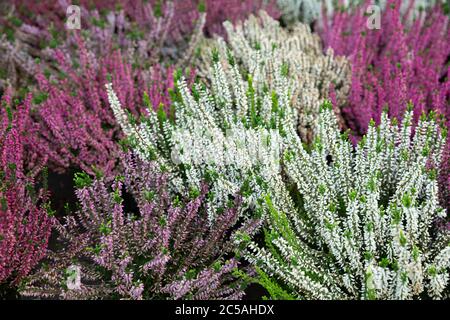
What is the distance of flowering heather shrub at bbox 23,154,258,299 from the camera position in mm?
1807

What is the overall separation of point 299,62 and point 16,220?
1.80 m

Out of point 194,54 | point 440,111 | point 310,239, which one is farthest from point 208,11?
point 310,239

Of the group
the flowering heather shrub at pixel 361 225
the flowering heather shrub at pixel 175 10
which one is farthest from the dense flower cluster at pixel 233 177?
the flowering heather shrub at pixel 175 10

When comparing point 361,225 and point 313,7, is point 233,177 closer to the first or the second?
point 361,225

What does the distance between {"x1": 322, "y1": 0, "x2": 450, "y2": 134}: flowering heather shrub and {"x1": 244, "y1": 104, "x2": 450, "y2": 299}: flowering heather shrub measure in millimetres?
448

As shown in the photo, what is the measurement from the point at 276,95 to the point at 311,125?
0.28 meters

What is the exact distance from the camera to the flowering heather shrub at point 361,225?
66.9 inches

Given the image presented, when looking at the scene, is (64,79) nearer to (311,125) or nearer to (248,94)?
(248,94)

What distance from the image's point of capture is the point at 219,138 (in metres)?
2.16

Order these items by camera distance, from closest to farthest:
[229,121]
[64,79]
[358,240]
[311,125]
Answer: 1. [358,240]
2. [229,121]
3. [311,125]
4. [64,79]

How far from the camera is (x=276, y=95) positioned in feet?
8.05

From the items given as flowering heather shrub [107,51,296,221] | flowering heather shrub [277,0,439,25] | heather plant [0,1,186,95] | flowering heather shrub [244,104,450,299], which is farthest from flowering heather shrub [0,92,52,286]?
flowering heather shrub [277,0,439,25]

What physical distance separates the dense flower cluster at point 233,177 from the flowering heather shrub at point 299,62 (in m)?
0.01

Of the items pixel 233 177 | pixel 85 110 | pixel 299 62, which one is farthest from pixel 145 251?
pixel 299 62
